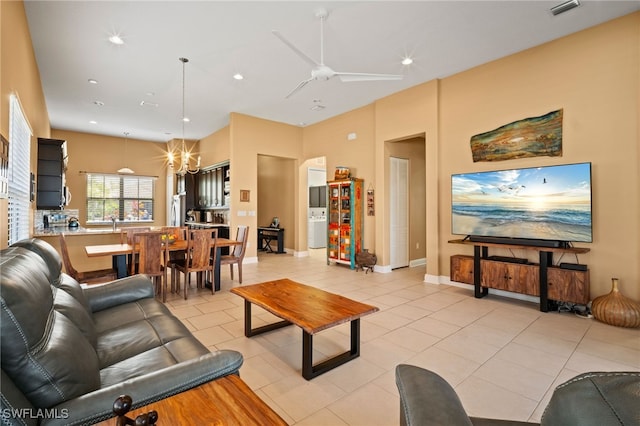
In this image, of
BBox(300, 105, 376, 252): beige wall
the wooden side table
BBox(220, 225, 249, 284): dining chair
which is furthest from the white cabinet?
the wooden side table

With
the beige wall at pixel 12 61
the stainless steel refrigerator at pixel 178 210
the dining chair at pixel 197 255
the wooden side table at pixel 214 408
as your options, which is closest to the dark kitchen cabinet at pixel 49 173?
the beige wall at pixel 12 61

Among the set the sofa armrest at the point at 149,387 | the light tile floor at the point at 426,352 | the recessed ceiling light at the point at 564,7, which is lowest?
the light tile floor at the point at 426,352

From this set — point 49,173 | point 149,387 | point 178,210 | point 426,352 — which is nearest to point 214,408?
point 149,387

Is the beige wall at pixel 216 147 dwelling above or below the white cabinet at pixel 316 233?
above

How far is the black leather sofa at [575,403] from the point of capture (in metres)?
0.70

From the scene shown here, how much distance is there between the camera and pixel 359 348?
2680 millimetres

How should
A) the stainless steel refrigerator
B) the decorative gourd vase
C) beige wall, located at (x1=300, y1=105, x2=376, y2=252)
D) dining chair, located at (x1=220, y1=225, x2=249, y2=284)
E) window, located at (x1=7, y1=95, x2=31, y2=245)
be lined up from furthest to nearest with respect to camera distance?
the stainless steel refrigerator, beige wall, located at (x1=300, y1=105, x2=376, y2=252), dining chair, located at (x1=220, y1=225, x2=249, y2=284), the decorative gourd vase, window, located at (x1=7, y1=95, x2=31, y2=245)

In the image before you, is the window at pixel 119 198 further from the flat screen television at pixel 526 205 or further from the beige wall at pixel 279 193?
the flat screen television at pixel 526 205

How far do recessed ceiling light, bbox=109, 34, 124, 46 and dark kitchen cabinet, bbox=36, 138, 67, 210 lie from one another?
2026 mm

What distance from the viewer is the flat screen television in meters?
3.58

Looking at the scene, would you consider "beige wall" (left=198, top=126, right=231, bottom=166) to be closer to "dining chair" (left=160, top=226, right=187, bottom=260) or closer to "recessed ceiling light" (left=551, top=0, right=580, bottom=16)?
"dining chair" (left=160, top=226, right=187, bottom=260)

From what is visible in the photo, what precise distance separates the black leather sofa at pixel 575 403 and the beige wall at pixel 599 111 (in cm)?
383

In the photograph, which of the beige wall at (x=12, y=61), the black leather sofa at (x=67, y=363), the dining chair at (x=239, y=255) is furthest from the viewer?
the dining chair at (x=239, y=255)

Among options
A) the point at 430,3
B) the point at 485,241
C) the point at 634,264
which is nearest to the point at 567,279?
the point at 634,264
